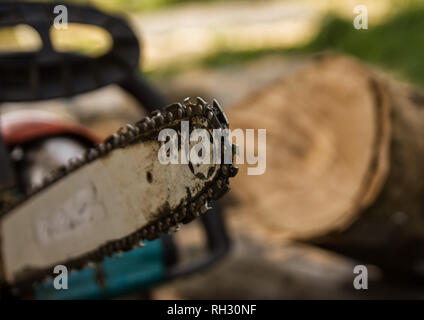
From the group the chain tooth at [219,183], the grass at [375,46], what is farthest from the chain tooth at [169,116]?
the grass at [375,46]

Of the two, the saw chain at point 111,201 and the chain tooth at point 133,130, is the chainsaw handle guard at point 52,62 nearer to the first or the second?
the saw chain at point 111,201

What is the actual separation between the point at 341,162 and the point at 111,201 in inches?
39.8

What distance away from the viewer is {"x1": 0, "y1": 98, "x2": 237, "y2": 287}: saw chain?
2.93 feet

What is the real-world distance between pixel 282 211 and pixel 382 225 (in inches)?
14.5

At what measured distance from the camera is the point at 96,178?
3.67 feet

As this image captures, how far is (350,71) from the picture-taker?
1.77 m

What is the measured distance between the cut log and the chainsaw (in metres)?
0.54

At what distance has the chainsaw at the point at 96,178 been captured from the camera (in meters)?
0.91

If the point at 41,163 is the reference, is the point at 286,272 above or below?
below

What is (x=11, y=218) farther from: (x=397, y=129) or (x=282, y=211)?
(x=397, y=129)

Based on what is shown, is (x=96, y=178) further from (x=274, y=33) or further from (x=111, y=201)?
(x=274, y=33)

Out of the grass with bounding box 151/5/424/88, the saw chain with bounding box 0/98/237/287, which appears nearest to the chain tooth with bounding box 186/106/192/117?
the saw chain with bounding box 0/98/237/287

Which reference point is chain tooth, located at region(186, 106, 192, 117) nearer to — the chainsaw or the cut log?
the chainsaw
